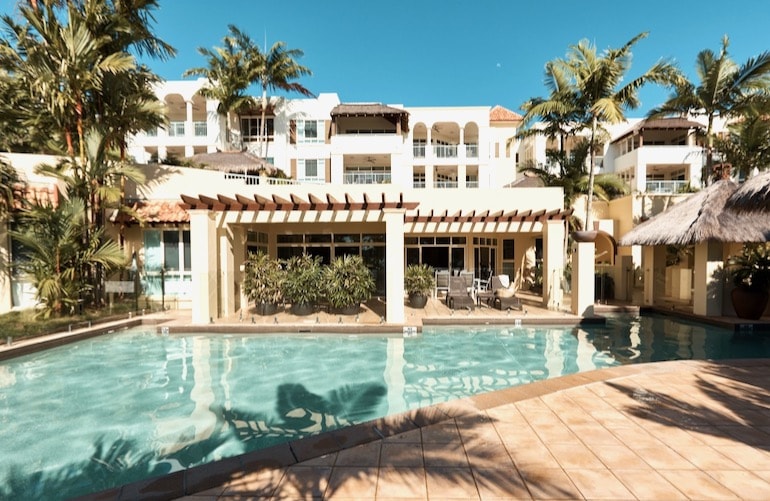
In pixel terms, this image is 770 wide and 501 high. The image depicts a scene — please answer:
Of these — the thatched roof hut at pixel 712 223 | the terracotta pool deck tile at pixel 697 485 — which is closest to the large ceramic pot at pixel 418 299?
the thatched roof hut at pixel 712 223

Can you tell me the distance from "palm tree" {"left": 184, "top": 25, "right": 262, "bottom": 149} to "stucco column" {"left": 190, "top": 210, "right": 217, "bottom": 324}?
53.9 ft

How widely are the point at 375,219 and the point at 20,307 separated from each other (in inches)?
477

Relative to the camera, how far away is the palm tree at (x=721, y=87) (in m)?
13.0

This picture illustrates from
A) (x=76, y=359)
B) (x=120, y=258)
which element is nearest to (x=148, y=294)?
(x=120, y=258)

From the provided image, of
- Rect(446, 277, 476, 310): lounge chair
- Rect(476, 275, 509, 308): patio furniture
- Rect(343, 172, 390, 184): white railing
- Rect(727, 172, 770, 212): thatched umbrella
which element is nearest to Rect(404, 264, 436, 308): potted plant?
Rect(446, 277, 476, 310): lounge chair

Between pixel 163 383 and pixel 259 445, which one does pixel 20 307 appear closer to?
pixel 163 383

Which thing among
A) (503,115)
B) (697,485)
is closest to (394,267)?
(697,485)

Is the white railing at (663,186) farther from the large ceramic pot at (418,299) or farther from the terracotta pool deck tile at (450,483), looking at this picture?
the terracotta pool deck tile at (450,483)

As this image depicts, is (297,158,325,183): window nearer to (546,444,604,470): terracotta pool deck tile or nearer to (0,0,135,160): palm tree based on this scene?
(0,0,135,160): palm tree

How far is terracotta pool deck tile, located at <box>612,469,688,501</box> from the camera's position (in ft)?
9.14

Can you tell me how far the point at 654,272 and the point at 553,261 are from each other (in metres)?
4.64

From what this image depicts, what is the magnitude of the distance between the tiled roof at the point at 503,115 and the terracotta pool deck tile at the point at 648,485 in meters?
35.2

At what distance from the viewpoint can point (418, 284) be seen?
38.8 feet

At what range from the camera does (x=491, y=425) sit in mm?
3951
